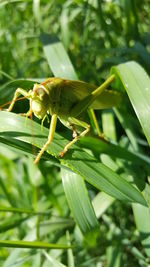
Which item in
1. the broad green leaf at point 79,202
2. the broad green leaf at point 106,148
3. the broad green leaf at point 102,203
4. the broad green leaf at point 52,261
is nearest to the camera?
the broad green leaf at point 79,202

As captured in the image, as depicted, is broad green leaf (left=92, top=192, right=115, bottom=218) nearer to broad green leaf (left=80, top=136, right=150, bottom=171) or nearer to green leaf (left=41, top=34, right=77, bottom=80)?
broad green leaf (left=80, top=136, right=150, bottom=171)

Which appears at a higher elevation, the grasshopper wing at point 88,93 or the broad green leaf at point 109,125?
the grasshopper wing at point 88,93

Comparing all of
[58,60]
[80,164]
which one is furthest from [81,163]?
[58,60]

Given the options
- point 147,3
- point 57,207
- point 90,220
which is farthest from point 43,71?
point 90,220

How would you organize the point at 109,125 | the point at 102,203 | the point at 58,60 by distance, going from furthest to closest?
the point at 109,125 → the point at 58,60 → the point at 102,203

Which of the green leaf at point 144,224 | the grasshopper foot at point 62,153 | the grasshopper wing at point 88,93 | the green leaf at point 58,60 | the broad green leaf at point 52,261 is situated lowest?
the broad green leaf at point 52,261

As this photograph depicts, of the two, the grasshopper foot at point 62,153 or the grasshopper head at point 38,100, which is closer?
the grasshopper foot at point 62,153

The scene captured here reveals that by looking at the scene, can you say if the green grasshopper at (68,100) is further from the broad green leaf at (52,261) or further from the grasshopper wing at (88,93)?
the broad green leaf at (52,261)

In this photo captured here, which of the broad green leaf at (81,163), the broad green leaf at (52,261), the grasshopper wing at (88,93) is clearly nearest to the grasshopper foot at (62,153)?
the broad green leaf at (81,163)

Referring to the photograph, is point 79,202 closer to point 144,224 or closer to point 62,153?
point 62,153
